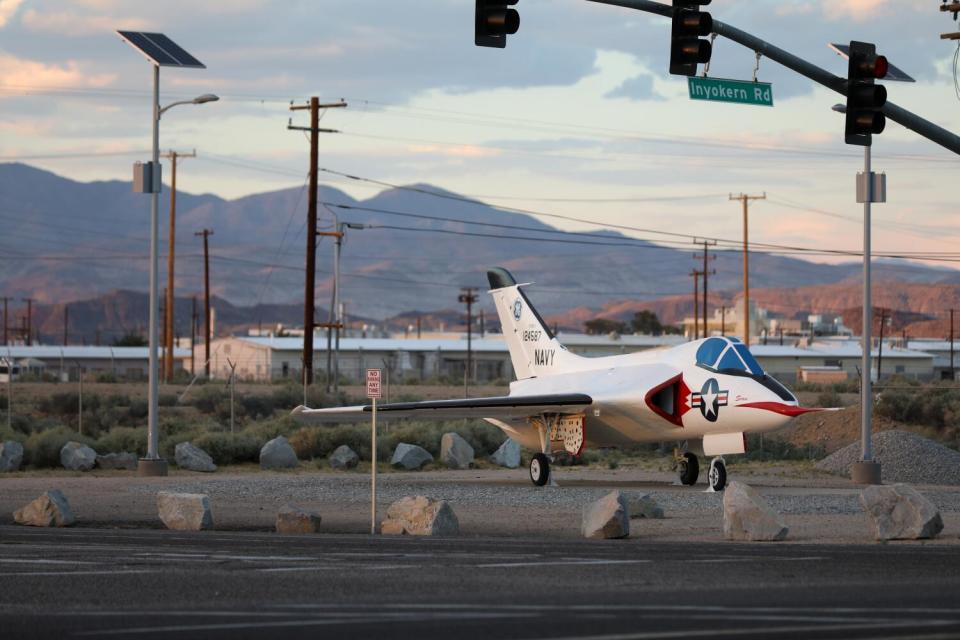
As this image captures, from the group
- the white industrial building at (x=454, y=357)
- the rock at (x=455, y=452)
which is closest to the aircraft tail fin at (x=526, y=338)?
the rock at (x=455, y=452)

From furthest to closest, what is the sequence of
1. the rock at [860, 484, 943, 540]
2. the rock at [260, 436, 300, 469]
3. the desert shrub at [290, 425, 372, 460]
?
the desert shrub at [290, 425, 372, 460] < the rock at [260, 436, 300, 469] < the rock at [860, 484, 943, 540]

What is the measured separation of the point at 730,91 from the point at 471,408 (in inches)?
415

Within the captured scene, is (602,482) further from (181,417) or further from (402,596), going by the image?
(181,417)

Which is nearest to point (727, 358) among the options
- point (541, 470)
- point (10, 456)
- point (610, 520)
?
point (541, 470)

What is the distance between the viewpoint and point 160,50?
3328 centimetres

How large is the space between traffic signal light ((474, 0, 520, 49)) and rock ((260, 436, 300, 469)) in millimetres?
20302

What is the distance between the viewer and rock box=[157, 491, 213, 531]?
20734 millimetres

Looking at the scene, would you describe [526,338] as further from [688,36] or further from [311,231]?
[311,231]

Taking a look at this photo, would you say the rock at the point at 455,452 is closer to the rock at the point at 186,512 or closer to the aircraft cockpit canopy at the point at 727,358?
the aircraft cockpit canopy at the point at 727,358

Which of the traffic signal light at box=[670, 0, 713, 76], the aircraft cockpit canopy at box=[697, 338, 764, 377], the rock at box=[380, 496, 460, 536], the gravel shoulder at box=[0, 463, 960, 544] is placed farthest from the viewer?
the aircraft cockpit canopy at box=[697, 338, 764, 377]

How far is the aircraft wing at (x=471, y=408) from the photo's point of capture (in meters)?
29.0

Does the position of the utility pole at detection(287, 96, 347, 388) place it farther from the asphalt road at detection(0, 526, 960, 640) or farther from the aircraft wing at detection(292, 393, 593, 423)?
the asphalt road at detection(0, 526, 960, 640)

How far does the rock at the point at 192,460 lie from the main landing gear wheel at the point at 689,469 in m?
12.5

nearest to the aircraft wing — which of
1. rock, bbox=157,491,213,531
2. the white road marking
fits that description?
rock, bbox=157,491,213,531
